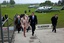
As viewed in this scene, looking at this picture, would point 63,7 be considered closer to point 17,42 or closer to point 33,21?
point 33,21

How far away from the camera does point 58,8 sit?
2147 centimetres

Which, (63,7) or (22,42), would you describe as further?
(63,7)

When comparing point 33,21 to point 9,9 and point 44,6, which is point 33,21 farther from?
point 44,6

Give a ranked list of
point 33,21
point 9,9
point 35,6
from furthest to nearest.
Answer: point 35,6 < point 9,9 < point 33,21

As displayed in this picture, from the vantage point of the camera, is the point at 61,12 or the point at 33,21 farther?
the point at 61,12

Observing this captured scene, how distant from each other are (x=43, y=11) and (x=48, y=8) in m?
0.60

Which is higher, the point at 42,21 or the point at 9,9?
the point at 9,9

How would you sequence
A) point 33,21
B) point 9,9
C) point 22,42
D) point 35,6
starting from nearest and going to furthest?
point 22,42 < point 33,21 < point 9,9 < point 35,6

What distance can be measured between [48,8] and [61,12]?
4.38ft

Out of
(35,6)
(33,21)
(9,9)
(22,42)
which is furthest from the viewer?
(35,6)

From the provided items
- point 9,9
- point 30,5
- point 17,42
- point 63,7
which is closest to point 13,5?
point 9,9

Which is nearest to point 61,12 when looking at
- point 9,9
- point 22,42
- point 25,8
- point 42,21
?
point 42,21

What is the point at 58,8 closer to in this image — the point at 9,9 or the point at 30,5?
the point at 30,5

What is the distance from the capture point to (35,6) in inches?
838
